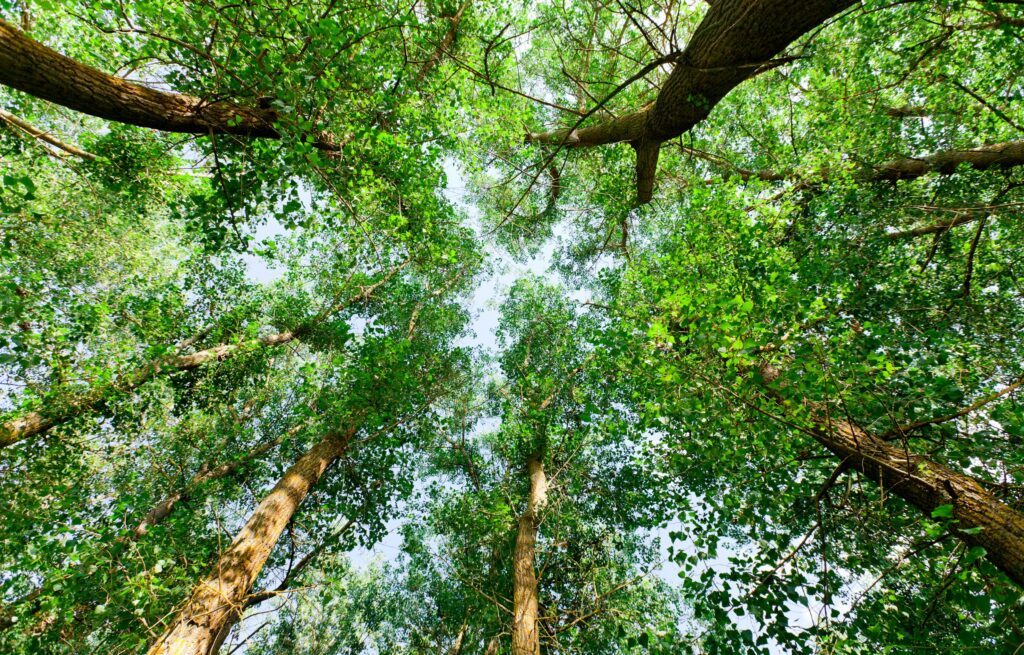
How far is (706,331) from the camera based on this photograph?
10.2 ft

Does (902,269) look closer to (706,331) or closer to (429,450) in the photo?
(706,331)

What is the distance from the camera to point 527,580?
5734 mm

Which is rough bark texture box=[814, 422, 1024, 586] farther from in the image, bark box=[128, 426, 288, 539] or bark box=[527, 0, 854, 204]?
bark box=[128, 426, 288, 539]

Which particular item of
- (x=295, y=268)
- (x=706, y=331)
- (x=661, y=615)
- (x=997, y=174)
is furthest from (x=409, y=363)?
(x=997, y=174)

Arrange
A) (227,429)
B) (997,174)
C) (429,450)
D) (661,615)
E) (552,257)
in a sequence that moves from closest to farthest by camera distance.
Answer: (997,174), (661,615), (227,429), (429,450), (552,257)

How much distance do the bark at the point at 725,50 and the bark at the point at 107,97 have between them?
341 centimetres

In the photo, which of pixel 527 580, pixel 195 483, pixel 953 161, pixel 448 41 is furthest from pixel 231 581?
pixel 953 161

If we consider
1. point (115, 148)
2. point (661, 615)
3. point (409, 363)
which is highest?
point (115, 148)

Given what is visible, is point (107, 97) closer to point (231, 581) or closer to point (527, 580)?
point (231, 581)

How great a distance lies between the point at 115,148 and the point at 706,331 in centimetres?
801

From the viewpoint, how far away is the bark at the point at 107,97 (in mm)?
2704

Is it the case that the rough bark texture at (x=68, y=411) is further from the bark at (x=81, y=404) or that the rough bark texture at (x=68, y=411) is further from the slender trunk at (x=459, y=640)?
the slender trunk at (x=459, y=640)

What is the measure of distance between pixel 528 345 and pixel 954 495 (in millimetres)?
8793

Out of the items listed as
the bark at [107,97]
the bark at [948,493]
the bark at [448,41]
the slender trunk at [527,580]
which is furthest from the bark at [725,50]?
the slender trunk at [527,580]
